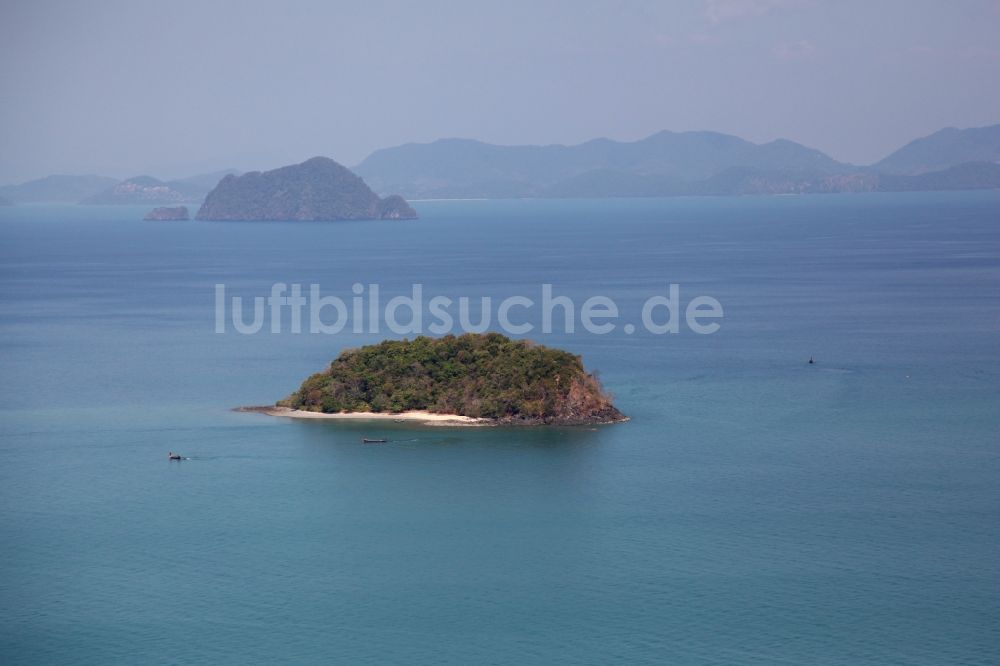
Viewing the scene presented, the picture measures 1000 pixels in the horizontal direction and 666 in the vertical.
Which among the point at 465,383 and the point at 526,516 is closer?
the point at 526,516

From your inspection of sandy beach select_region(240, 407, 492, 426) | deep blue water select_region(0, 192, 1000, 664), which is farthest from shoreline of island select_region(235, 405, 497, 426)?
deep blue water select_region(0, 192, 1000, 664)

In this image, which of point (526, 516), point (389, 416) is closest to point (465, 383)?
point (389, 416)

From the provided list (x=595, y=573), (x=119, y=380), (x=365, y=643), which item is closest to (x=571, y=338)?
(x=119, y=380)

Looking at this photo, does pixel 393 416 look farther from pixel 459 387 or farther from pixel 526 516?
pixel 526 516

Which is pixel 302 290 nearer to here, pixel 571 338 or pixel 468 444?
pixel 571 338

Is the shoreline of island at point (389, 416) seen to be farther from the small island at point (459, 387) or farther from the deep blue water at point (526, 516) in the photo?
the deep blue water at point (526, 516)

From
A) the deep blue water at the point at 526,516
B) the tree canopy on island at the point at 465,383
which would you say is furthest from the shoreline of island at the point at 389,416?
the deep blue water at the point at 526,516
